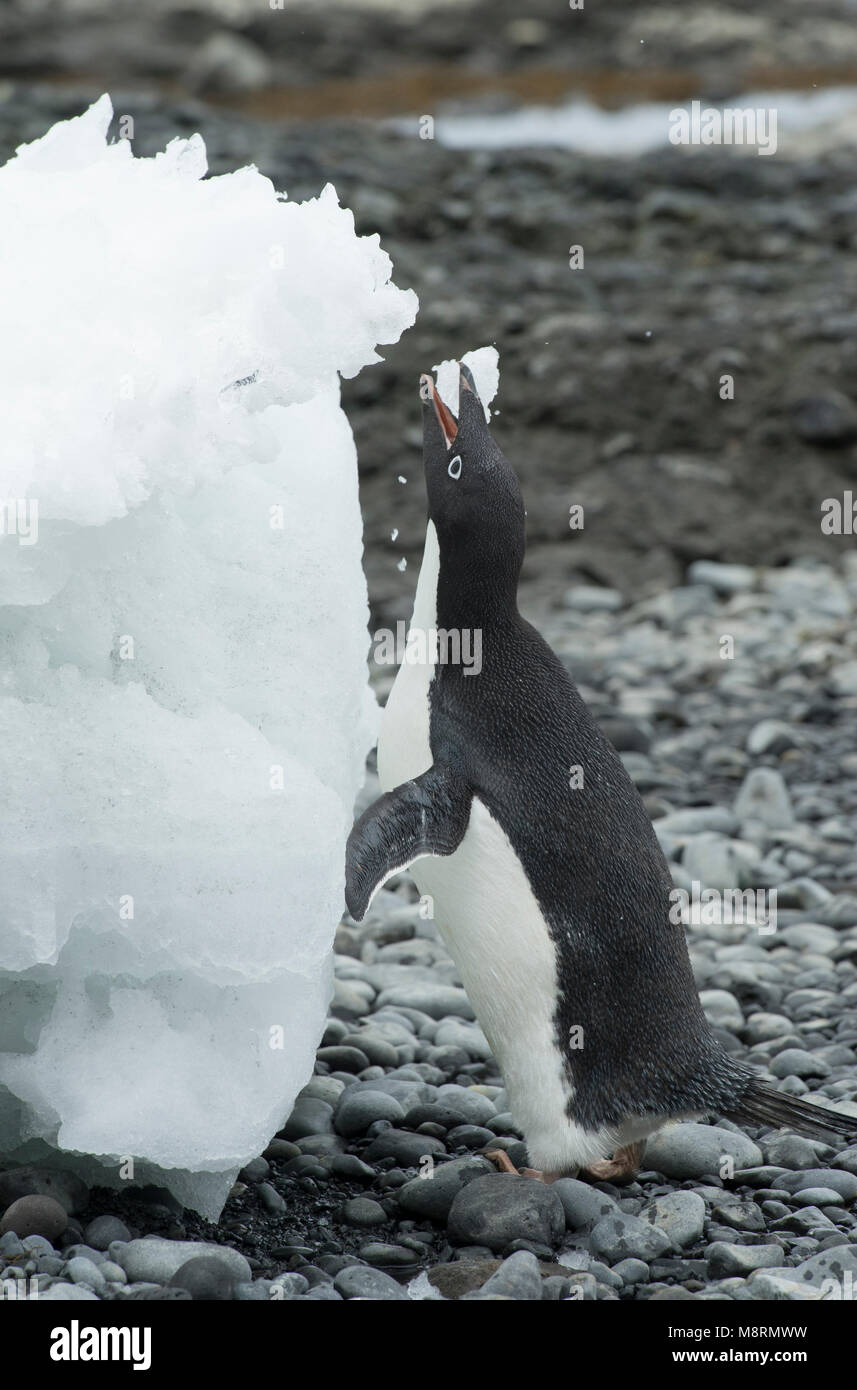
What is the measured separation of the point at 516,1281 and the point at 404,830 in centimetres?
81

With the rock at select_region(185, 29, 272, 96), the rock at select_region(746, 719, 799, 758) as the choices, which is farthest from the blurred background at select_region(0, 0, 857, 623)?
the rock at select_region(185, 29, 272, 96)

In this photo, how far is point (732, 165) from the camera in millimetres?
13438

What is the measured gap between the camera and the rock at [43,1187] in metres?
3.08

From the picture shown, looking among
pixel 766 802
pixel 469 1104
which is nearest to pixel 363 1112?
pixel 469 1104

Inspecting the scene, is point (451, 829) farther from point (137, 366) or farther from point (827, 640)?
point (827, 640)

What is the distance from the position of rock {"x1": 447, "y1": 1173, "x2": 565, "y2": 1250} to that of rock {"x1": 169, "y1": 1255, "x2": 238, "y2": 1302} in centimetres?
50

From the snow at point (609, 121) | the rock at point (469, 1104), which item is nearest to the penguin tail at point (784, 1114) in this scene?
Answer: the rock at point (469, 1104)

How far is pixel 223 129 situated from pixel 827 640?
8.55m

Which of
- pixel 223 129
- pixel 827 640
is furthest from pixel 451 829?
pixel 223 129

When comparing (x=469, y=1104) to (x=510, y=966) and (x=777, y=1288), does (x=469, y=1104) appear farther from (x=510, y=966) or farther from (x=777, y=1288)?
(x=777, y=1288)

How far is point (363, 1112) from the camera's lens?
3.64 m

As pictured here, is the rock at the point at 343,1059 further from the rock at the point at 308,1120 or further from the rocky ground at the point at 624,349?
the rocky ground at the point at 624,349

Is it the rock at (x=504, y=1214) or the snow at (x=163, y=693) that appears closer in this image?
the snow at (x=163, y=693)

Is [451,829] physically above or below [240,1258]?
above
